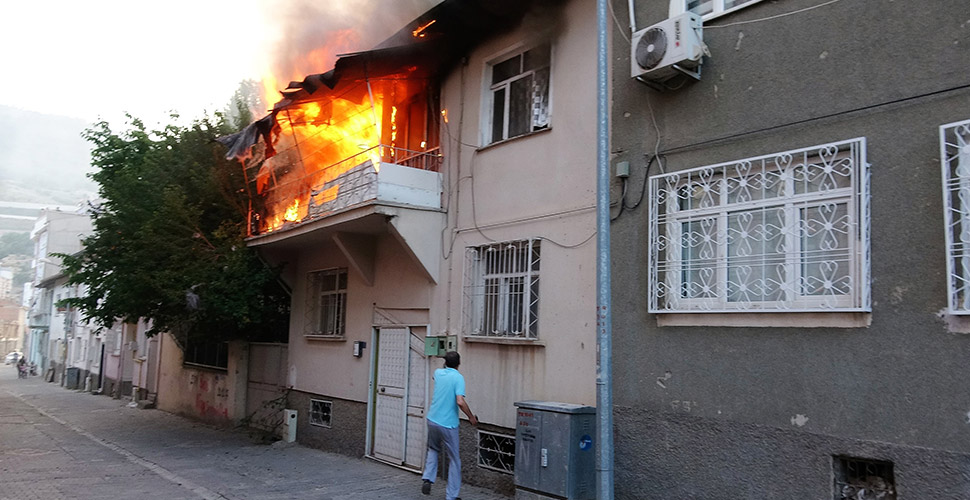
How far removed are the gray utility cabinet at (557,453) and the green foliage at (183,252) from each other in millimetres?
7613

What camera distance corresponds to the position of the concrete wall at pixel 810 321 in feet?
16.8

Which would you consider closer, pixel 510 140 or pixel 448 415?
pixel 448 415

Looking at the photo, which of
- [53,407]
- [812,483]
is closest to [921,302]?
[812,483]

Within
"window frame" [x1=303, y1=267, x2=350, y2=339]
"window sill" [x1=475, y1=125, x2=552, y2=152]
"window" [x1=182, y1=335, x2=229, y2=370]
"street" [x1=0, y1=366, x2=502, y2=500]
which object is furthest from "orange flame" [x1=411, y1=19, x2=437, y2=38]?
"window" [x1=182, y1=335, x2=229, y2=370]

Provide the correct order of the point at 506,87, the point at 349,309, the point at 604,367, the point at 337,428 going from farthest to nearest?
the point at 349,309 < the point at 337,428 < the point at 506,87 < the point at 604,367

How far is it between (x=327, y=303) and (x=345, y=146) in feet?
9.86

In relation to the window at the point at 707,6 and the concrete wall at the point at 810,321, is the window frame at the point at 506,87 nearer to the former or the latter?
the concrete wall at the point at 810,321

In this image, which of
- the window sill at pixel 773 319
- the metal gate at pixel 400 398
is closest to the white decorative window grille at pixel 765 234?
the window sill at pixel 773 319

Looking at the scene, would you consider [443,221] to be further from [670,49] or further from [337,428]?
[670,49]

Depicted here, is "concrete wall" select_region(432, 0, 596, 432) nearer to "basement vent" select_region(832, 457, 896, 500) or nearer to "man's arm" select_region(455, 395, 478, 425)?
"man's arm" select_region(455, 395, 478, 425)

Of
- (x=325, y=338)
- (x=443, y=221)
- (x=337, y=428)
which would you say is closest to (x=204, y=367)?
(x=325, y=338)

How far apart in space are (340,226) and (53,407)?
17186mm

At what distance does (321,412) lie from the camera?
12945mm

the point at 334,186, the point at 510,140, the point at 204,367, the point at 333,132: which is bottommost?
the point at 204,367
